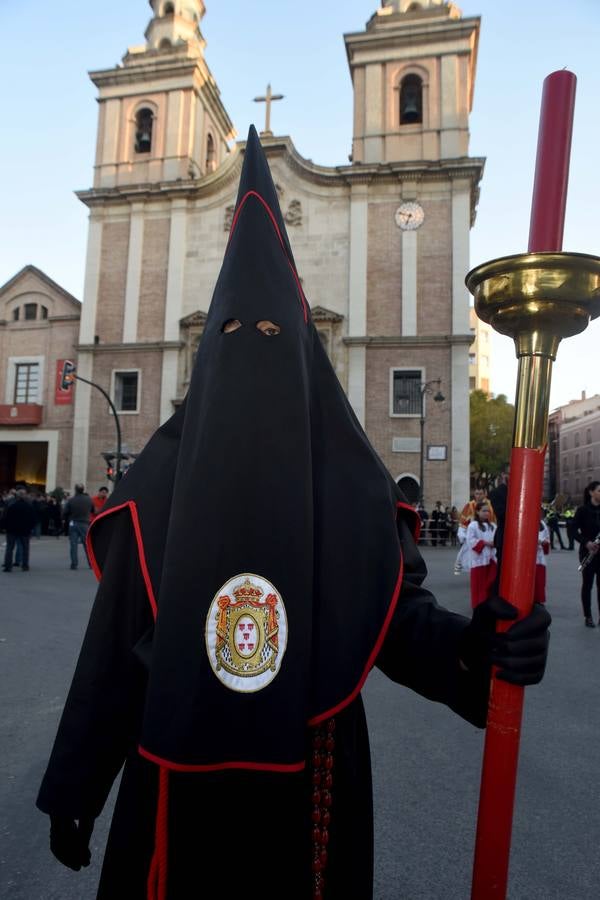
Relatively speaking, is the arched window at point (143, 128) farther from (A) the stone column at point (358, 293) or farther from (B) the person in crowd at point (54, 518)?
(B) the person in crowd at point (54, 518)

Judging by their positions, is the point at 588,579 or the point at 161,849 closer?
the point at 161,849

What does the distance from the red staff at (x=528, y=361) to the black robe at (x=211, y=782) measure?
0.70 ft

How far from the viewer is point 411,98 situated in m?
26.5

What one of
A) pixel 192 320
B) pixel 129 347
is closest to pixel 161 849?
pixel 192 320

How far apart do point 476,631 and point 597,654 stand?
585 centimetres

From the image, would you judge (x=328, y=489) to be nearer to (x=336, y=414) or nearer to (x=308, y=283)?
(x=336, y=414)

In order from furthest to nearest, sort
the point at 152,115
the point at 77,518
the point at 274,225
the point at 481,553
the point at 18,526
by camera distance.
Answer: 1. the point at 152,115
2. the point at 77,518
3. the point at 18,526
4. the point at 481,553
5. the point at 274,225

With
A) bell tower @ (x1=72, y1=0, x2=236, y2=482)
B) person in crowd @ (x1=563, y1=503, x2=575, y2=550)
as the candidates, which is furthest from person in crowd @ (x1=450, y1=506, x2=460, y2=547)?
bell tower @ (x1=72, y1=0, x2=236, y2=482)

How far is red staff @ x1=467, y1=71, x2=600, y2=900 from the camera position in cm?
115

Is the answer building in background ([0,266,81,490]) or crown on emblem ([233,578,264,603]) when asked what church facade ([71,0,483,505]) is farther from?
crown on emblem ([233,578,264,603])

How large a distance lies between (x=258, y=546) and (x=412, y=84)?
100ft

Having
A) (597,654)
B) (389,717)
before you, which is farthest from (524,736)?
(597,654)

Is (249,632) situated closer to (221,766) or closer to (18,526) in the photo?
(221,766)

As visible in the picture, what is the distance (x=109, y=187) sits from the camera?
93.1 ft
